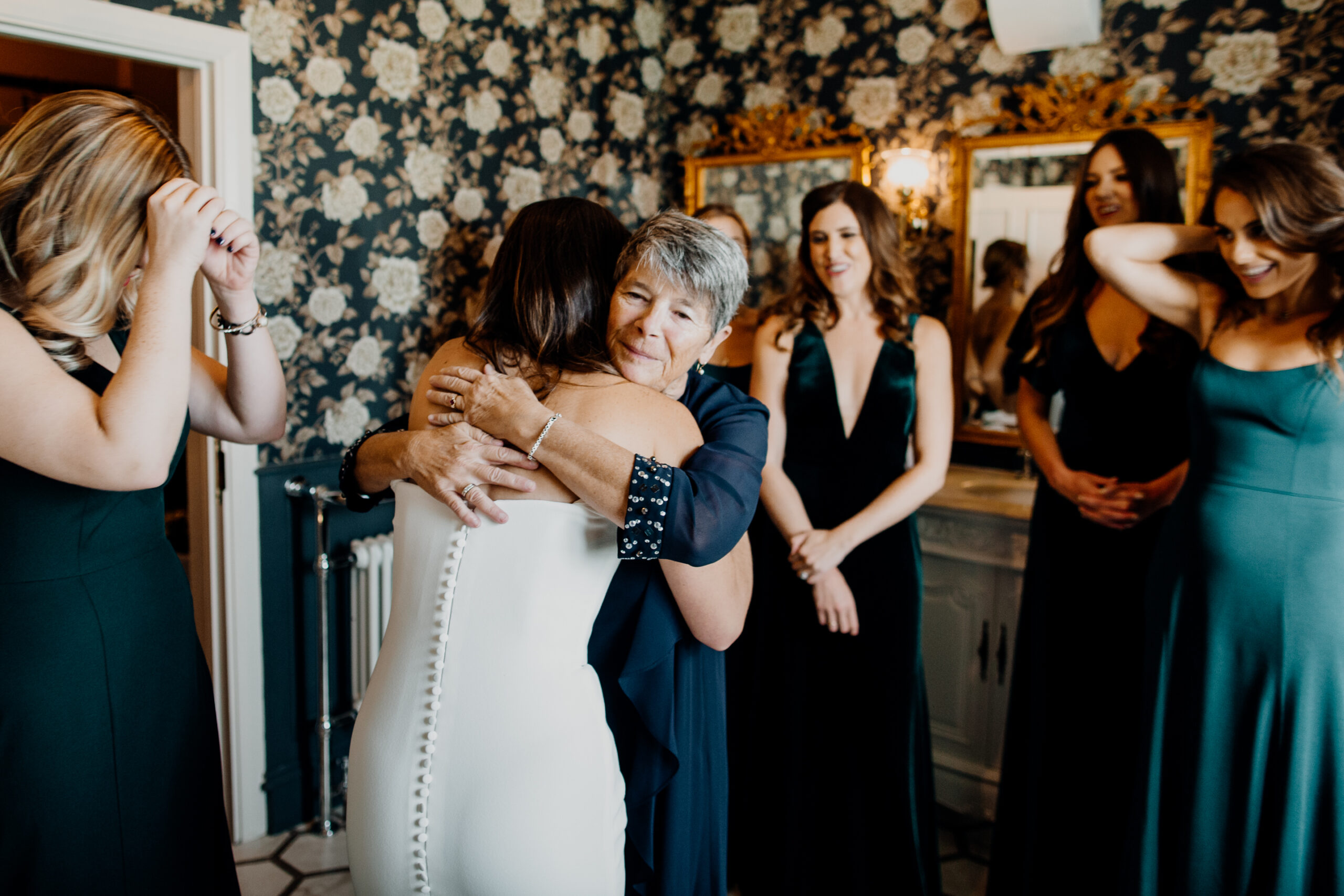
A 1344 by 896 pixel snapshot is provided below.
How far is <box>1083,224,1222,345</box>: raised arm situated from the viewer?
1.80 metres

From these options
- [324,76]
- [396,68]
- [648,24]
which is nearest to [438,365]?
[324,76]

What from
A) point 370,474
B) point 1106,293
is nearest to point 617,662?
point 370,474

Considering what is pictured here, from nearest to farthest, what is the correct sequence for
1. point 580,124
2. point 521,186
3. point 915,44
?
point 915,44 < point 521,186 < point 580,124

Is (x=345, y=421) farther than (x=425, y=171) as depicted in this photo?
No

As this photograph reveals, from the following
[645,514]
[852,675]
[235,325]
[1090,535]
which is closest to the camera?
[645,514]

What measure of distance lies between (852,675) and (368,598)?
56.2 inches

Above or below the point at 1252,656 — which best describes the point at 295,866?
below

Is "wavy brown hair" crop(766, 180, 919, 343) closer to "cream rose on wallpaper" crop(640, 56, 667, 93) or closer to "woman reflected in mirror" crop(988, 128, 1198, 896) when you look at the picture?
"woman reflected in mirror" crop(988, 128, 1198, 896)

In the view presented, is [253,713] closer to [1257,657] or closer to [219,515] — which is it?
[219,515]

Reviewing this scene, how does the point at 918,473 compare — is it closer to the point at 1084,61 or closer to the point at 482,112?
the point at 1084,61

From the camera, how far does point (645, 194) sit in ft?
12.1

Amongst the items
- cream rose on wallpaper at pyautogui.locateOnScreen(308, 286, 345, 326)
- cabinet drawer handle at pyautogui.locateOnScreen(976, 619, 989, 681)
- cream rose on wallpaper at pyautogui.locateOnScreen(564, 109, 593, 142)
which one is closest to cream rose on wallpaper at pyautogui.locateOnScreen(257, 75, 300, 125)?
cream rose on wallpaper at pyautogui.locateOnScreen(308, 286, 345, 326)

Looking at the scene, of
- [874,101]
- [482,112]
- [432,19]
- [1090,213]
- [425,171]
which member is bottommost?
[1090,213]

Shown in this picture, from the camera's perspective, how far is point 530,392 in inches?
44.1
